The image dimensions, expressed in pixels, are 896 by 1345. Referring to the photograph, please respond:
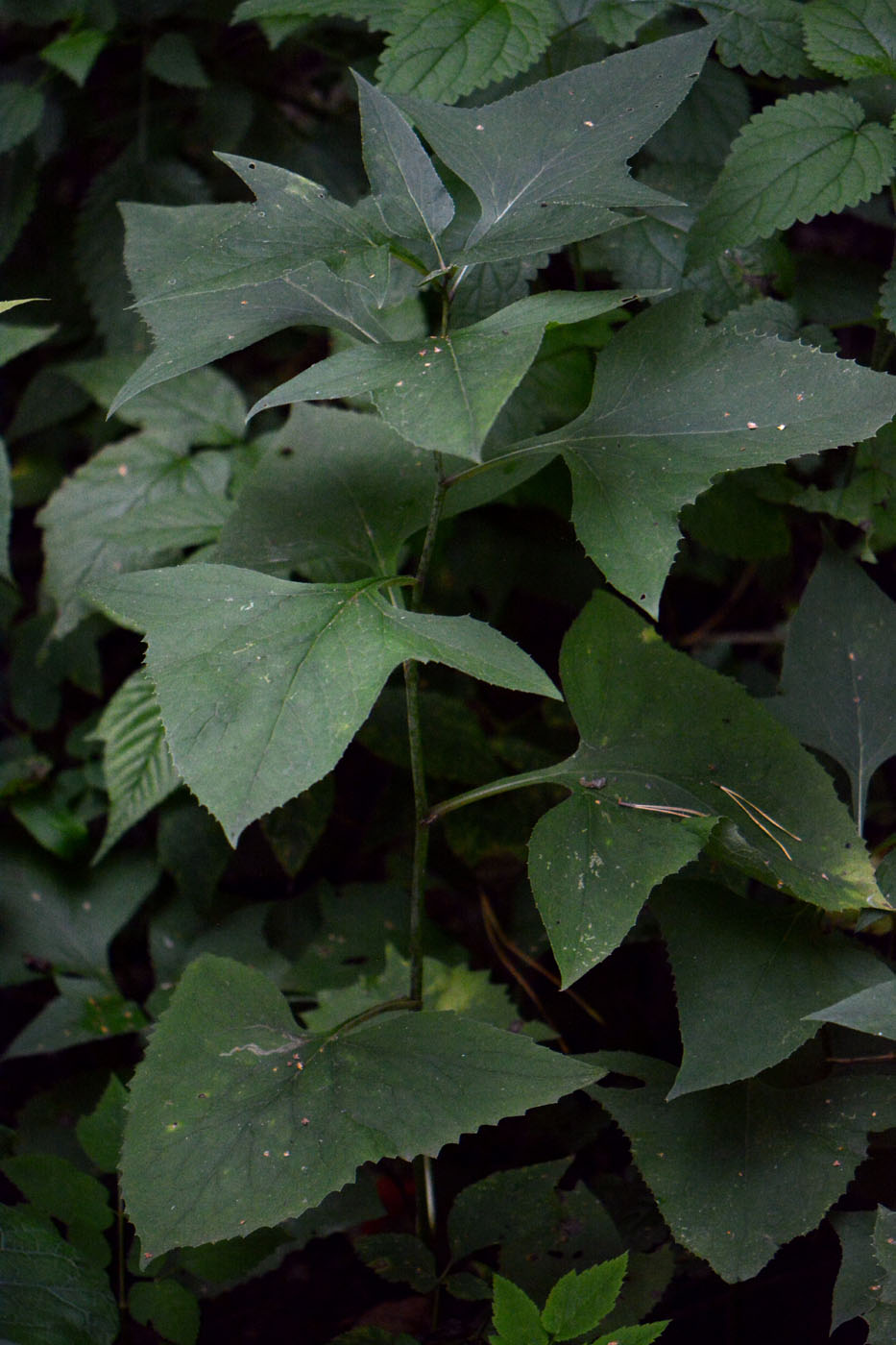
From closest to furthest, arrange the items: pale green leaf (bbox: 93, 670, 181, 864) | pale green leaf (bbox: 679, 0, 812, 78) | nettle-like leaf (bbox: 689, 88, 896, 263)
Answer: nettle-like leaf (bbox: 689, 88, 896, 263)
pale green leaf (bbox: 679, 0, 812, 78)
pale green leaf (bbox: 93, 670, 181, 864)

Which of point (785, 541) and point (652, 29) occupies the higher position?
point (652, 29)

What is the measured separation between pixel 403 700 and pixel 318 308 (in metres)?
0.83

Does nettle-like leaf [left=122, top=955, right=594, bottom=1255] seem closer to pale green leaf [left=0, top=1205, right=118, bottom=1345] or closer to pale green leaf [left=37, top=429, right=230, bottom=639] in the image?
pale green leaf [left=0, top=1205, right=118, bottom=1345]

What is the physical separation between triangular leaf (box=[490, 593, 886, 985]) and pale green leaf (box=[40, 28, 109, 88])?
1425 millimetres

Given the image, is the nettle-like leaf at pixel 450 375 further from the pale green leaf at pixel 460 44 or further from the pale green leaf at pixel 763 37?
the pale green leaf at pixel 763 37

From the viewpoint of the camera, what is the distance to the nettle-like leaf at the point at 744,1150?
43.1 inches

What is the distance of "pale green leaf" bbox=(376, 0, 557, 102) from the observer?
1308 millimetres

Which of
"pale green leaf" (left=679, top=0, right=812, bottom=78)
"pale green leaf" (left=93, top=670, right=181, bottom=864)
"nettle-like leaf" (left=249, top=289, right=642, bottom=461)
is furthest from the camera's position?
"pale green leaf" (left=93, top=670, right=181, bottom=864)

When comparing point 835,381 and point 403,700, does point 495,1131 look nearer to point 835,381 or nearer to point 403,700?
point 403,700

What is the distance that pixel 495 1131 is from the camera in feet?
5.49

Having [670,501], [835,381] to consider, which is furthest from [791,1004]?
[835,381]

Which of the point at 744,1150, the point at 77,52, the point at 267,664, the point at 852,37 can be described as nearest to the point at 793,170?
the point at 852,37

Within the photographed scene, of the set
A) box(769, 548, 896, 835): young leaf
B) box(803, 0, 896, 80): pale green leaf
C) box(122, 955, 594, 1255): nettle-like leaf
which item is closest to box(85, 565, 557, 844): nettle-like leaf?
box(122, 955, 594, 1255): nettle-like leaf

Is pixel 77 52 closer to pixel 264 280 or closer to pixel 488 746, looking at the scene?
pixel 264 280
